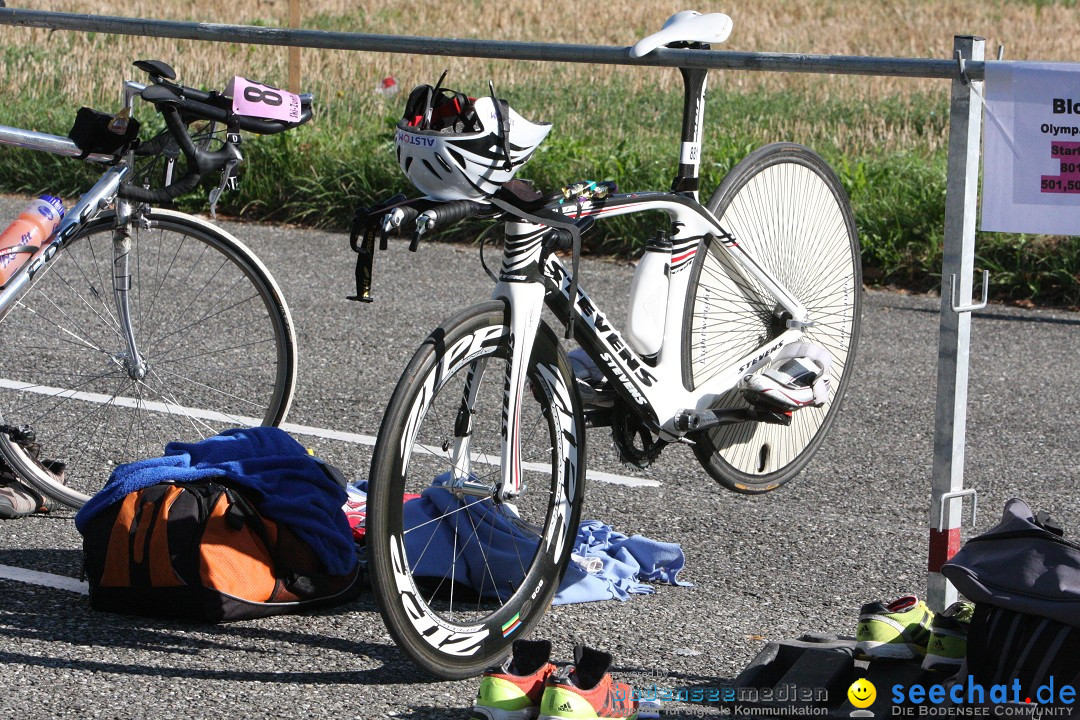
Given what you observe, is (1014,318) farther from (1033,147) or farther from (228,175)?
(228,175)

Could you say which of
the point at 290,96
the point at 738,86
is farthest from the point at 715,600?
the point at 738,86

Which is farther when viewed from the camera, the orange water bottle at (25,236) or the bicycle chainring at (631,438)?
the orange water bottle at (25,236)

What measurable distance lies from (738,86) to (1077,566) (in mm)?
14212

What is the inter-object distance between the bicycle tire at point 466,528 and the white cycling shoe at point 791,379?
0.66m

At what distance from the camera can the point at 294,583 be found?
369cm

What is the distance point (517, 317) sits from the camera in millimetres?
3385

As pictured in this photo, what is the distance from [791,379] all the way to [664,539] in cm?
69

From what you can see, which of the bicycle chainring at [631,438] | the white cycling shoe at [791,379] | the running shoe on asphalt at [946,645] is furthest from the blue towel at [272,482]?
the running shoe on asphalt at [946,645]

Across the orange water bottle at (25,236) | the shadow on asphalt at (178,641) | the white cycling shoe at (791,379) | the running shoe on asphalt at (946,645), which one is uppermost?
the orange water bottle at (25,236)

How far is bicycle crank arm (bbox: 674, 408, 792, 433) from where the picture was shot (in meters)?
4.00

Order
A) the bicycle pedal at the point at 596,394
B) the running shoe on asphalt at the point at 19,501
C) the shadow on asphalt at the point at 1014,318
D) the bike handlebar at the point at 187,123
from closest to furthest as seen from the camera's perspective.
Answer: the bicycle pedal at the point at 596,394, the bike handlebar at the point at 187,123, the running shoe on asphalt at the point at 19,501, the shadow on asphalt at the point at 1014,318

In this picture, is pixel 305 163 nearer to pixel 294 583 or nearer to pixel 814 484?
pixel 814 484

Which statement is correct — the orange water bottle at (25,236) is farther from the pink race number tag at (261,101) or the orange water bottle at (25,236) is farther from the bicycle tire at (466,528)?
the bicycle tire at (466,528)

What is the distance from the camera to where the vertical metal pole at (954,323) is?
325cm
